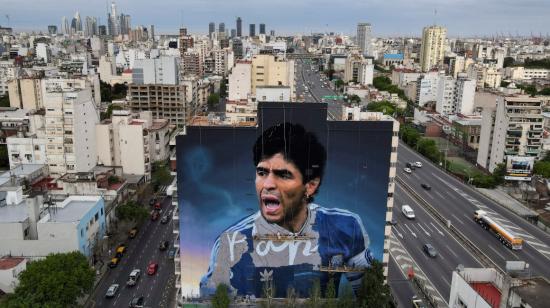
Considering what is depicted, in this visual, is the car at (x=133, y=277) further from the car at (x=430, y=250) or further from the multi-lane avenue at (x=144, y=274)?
the car at (x=430, y=250)

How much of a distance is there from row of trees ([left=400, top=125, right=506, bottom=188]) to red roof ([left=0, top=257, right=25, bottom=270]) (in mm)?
34724

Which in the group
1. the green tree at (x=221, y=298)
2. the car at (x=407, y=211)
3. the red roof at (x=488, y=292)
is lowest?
the car at (x=407, y=211)

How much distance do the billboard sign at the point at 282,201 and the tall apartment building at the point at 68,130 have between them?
56.0ft

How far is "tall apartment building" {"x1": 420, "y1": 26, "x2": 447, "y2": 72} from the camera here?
117625 millimetres

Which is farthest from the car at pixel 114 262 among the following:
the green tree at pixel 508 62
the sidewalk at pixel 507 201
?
the green tree at pixel 508 62

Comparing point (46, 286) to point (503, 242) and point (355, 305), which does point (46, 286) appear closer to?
point (355, 305)

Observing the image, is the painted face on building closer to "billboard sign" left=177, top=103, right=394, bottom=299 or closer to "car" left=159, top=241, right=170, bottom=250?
"billboard sign" left=177, top=103, right=394, bottom=299

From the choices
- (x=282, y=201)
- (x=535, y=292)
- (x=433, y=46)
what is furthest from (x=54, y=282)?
(x=433, y=46)

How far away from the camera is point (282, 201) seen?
21172 millimetres

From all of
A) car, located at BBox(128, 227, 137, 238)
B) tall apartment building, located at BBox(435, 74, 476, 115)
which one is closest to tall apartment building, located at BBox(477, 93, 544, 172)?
tall apartment building, located at BBox(435, 74, 476, 115)

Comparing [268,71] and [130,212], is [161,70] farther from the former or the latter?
[130,212]

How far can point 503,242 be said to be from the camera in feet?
97.7

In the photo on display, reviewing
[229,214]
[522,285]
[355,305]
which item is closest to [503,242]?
[355,305]

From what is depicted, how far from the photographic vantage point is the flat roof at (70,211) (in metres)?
25.2
